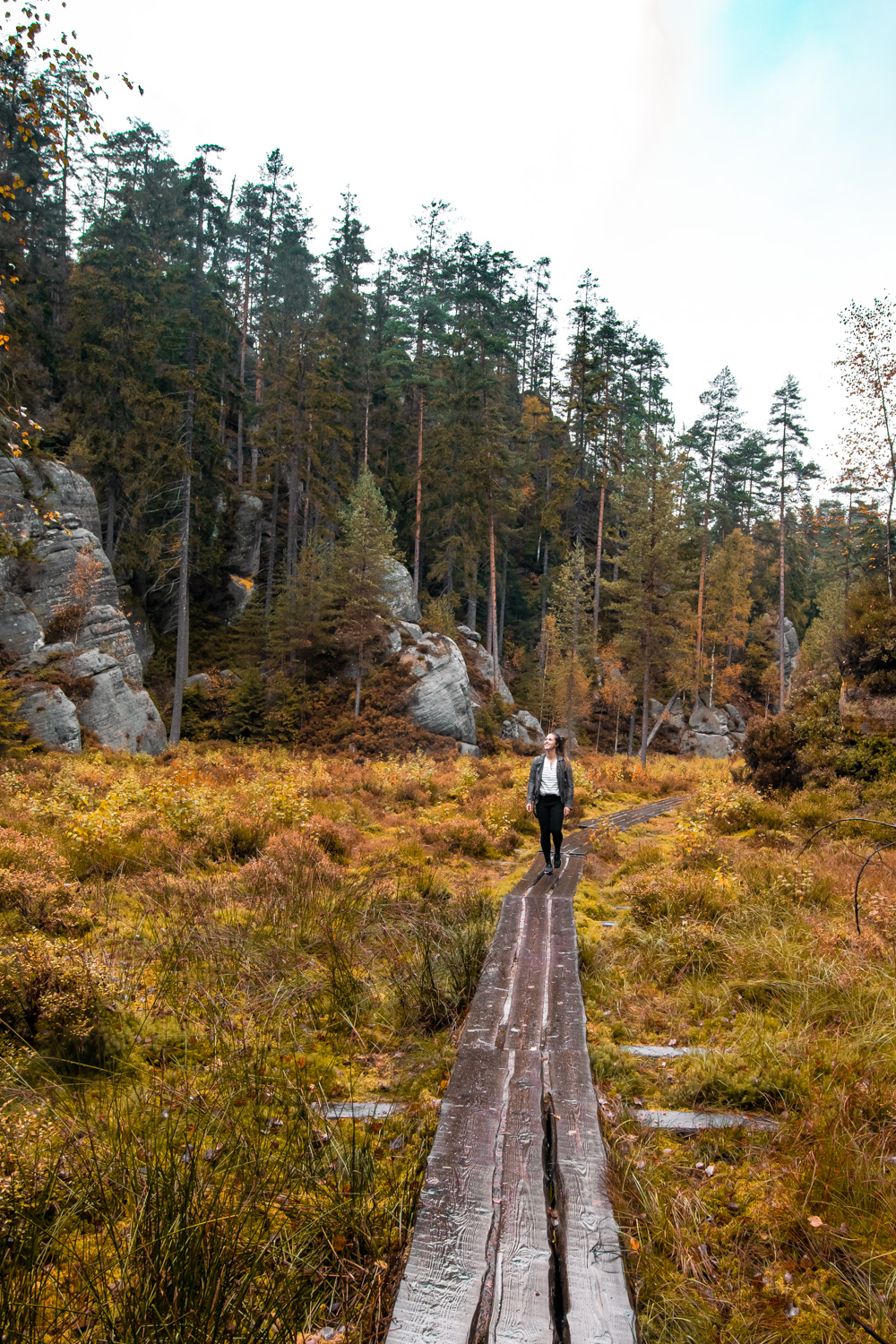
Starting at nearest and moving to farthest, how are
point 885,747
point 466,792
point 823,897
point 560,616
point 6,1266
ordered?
point 6,1266 → point 823,897 → point 885,747 → point 466,792 → point 560,616

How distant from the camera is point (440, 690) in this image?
28.5 metres

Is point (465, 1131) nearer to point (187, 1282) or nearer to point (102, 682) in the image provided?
point (187, 1282)

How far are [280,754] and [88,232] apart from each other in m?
35.4

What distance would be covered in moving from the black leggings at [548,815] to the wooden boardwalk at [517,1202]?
11.4 ft

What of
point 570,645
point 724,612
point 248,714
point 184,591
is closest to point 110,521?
point 184,591

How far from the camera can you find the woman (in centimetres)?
812

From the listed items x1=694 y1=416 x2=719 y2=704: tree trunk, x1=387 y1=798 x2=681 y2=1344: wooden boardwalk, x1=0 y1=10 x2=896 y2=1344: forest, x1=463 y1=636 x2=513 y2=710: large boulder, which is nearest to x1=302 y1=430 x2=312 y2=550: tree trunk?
x1=0 y1=10 x2=896 y2=1344: forest

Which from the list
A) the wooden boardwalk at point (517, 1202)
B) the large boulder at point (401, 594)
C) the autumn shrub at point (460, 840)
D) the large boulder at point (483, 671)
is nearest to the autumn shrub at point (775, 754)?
the autumn shrub at point (460, 840)

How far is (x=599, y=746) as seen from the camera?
41.5 metres

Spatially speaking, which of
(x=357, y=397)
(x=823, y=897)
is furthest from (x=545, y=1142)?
(x=357, y=397)

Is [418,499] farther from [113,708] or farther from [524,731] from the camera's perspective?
[113,708]

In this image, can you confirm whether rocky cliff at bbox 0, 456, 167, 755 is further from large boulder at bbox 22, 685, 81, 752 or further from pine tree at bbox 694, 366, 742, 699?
pine tree at bbox 694, 366, 742, 699

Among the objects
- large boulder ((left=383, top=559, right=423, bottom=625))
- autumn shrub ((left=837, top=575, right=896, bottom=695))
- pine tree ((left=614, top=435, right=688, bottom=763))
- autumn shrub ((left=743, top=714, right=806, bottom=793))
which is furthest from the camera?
large boulder ((left=383, top=559, right=423, bottom=625))

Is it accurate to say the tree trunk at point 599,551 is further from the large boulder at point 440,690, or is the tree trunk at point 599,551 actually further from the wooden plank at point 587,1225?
the wooden plank at point 587,1225
